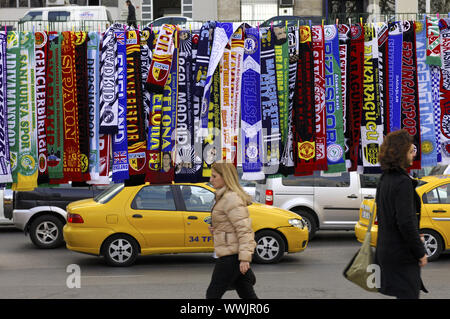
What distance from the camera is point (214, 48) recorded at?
499 cm

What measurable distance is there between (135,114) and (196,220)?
626 centimetres

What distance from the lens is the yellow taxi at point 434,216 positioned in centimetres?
1139

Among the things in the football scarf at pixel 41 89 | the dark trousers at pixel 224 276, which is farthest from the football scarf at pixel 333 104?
the football scarf at pixel 41 89

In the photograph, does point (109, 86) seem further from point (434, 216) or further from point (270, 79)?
point (434, 216)

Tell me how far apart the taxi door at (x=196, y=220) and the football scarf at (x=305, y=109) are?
597 centimetres

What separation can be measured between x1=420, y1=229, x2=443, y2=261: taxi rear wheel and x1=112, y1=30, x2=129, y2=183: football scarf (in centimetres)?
764

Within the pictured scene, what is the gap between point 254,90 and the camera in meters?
5.11

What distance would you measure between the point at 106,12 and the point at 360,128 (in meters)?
22.8

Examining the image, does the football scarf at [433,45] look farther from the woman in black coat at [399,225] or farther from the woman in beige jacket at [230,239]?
the woman in beige jacket at [230,239]

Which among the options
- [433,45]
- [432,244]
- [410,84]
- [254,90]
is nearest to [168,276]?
[432,244]

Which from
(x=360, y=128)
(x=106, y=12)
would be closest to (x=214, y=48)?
(x=360, y=128)

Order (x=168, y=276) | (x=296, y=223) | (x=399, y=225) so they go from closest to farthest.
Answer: (x=399, y=225), (x=168, y=276), (x=296, y=223)

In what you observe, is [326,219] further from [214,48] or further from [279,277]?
[214,48]

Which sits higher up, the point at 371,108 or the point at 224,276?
the point at 371,108
